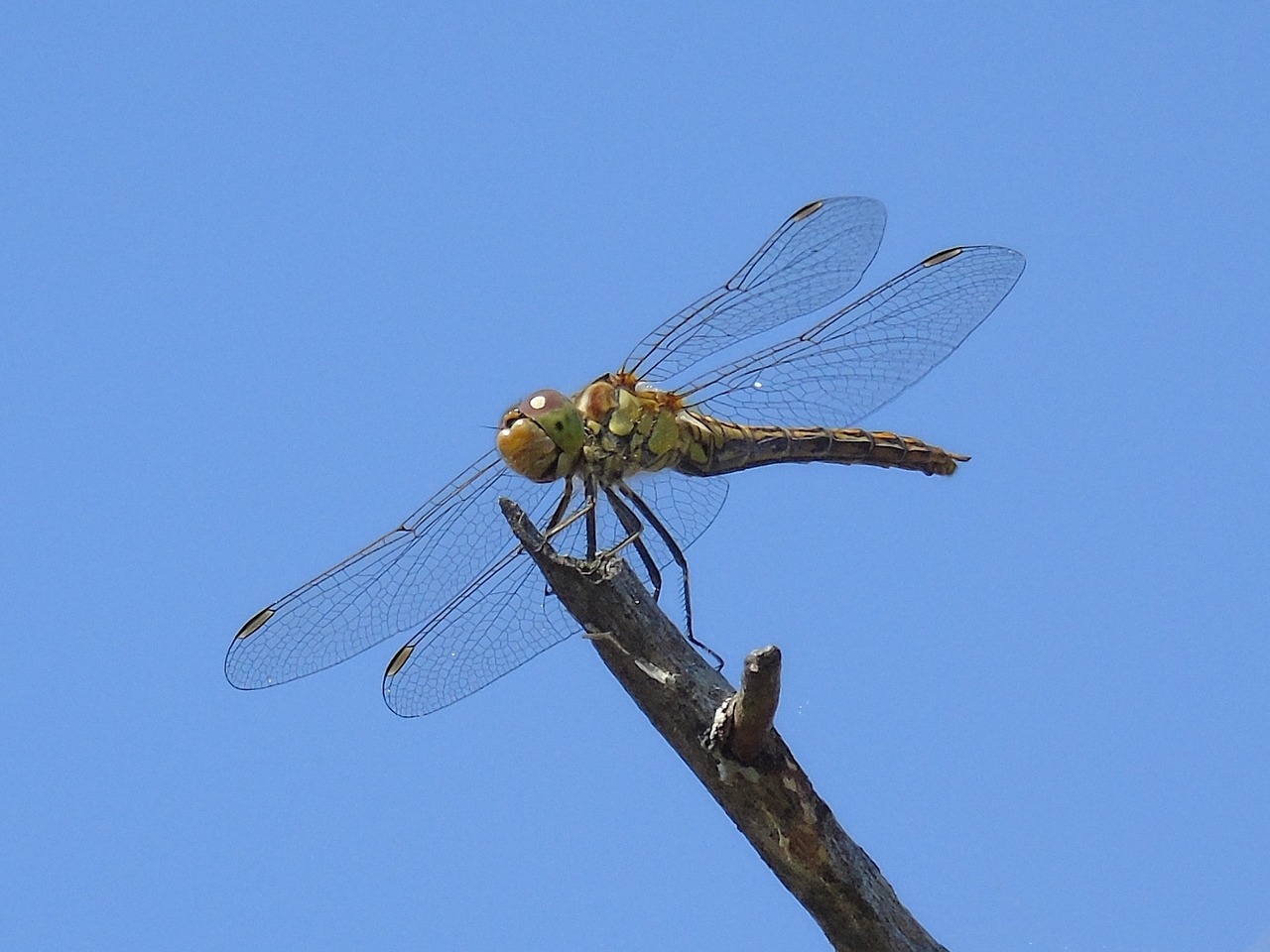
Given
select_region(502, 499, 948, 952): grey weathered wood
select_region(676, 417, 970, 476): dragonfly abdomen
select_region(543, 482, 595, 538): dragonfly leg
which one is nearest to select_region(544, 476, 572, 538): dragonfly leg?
select_region(543, 482, 595, 538): dragonfly leg

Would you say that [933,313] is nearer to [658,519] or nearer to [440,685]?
[658,519]

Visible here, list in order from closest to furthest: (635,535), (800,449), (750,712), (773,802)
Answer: (750,712), (773,802), (635,535), (800,449)

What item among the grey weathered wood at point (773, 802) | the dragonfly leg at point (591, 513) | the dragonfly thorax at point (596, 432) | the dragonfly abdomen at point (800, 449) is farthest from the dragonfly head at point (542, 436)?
the grey weathered wood at point (773, 802)

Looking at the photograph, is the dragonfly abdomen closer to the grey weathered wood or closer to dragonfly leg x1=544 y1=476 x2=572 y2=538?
dragonfly leg x1=544 y1=476 x2=572 y2=538

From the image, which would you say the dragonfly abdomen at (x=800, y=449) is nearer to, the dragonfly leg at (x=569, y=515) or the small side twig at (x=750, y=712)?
the dragonfly leg at (x=569, y=515)

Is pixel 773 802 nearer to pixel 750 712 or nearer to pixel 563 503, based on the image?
pixel 750 712

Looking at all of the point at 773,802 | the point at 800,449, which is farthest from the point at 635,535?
the point at 773,802
